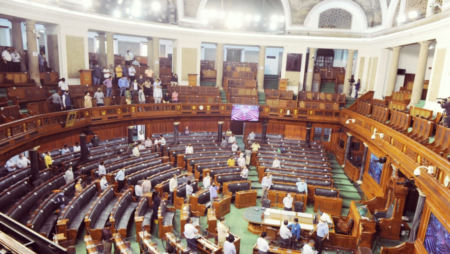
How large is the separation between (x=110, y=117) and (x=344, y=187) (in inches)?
523

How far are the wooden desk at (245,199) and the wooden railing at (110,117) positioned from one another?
7.63m

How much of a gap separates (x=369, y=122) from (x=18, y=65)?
18.8 metres

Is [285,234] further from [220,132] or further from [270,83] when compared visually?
[270,83]

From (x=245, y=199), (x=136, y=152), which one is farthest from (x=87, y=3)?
(x=245, y=199)

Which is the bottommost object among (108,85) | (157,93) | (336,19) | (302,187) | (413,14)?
(302,187)

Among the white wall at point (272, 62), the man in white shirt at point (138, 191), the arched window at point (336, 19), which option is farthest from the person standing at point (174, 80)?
the white wall at point (272, 62)

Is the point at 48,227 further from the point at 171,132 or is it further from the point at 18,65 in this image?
the point at 171,132

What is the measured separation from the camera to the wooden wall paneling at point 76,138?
685 inches

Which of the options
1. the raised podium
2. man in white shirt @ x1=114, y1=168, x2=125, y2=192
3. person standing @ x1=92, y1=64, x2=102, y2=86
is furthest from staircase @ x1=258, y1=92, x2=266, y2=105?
man in white shirt @ x1=114, y1=168, x2=125, y2=192

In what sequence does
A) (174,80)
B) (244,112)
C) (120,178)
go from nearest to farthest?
1. (120,178)
2. (244,112)
3. (174,80)

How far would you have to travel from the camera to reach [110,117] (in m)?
16.1

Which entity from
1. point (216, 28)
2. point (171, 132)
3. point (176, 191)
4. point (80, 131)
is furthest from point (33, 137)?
point (216, 28)

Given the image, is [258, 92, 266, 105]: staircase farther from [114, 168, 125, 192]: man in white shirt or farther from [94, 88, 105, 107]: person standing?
[114, 168, 125, 192]: man in white shirt

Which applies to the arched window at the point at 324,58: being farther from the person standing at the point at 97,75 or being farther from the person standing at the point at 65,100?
the person standing at the point at 65,100
